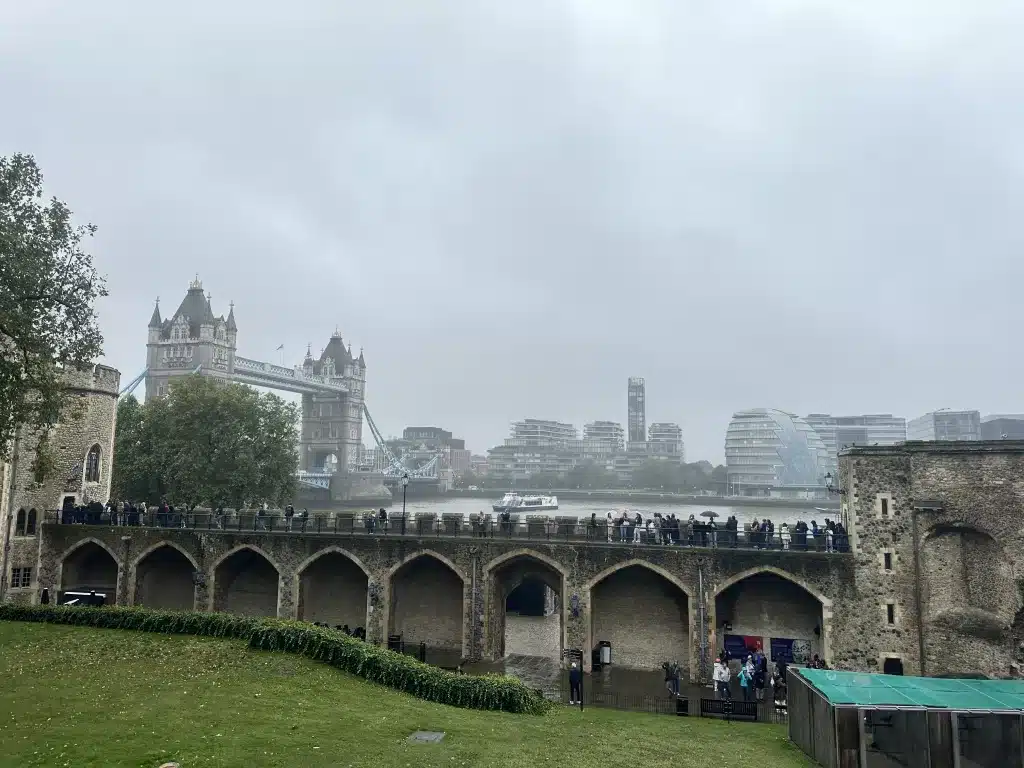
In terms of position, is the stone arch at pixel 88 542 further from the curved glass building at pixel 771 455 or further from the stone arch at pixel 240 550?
the curved glass building at pixel 771 455

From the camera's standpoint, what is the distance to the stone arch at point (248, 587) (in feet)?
113

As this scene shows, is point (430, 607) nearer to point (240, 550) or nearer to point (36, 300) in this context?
point (240, 550)

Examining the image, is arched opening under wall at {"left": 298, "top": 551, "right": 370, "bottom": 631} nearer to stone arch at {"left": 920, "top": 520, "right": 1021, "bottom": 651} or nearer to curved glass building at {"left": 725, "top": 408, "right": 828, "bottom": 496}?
stone arch at {"left": 920, "top": 520, "right": 1021, "bottom": 651}

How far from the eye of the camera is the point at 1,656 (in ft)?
67.9

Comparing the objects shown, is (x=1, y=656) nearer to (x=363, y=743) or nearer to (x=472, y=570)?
(x=363, y=743)

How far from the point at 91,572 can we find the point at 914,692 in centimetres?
3831

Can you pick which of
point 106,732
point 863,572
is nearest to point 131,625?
point 106,732

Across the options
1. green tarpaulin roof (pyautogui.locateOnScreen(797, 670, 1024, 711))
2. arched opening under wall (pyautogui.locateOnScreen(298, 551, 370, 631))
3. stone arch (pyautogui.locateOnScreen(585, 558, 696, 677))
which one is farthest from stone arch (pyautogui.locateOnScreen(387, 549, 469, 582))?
green tarpaulin roof (pyautogui.locateOnScreen(797, 670, 1024, 711))

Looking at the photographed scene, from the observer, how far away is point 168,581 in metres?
37.0

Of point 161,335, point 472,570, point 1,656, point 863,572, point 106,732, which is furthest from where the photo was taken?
point 161,335

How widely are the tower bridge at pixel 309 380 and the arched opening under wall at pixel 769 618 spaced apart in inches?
2605

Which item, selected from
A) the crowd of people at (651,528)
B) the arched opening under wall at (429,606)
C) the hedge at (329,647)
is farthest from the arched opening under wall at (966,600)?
the arched opening under wall at (429,606)

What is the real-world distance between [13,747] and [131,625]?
11.9 meters

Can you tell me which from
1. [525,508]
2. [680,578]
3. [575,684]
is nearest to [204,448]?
[575,684]
